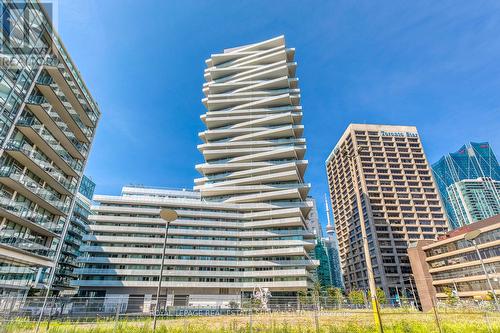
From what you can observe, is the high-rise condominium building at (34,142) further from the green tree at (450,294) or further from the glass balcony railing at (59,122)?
the green tree at (450,294)

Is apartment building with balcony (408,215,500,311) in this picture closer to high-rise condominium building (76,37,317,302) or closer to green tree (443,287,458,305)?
green tree (443,287,458,305)

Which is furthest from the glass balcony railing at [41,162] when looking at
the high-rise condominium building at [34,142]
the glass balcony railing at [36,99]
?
the glass balcony railing at [36,99]

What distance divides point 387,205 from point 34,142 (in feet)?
358

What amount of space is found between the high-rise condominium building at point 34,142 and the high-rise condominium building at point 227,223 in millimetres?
19420

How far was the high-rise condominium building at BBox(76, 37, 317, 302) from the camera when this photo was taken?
182 feet

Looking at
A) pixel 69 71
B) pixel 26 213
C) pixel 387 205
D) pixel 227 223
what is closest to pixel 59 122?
pixel 69 71

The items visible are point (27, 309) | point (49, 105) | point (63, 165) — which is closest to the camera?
point (27, 309)

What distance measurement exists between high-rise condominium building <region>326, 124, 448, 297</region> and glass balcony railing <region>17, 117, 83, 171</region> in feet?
242

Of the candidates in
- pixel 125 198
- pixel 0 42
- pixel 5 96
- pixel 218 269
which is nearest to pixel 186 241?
pixel 218 269

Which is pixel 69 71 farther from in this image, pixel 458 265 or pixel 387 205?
pixel 387 205

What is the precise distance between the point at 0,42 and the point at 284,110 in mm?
66786

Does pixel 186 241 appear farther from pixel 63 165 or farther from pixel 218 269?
pixel 63 165

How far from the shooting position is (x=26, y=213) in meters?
29.7

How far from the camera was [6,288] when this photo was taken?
92.6 ft
